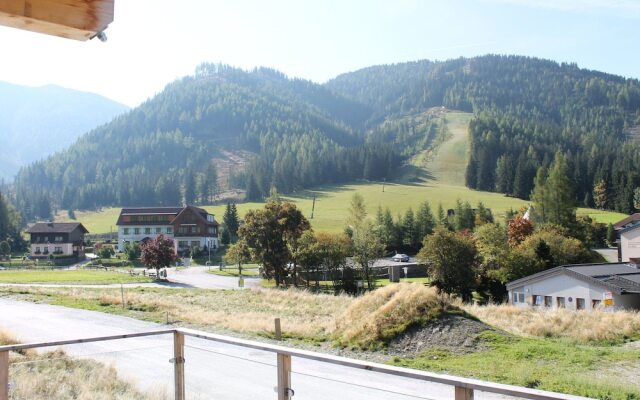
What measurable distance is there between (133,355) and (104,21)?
3.94 m

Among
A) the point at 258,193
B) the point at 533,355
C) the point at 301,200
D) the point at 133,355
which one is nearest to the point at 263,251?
the point at 533,355

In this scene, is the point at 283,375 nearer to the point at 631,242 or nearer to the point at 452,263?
the point at 452,263

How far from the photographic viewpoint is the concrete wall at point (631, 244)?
55562mm

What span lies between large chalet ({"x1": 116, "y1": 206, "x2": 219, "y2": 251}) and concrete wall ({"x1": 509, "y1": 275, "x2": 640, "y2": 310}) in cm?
6845

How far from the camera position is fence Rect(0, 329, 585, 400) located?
10.1ft

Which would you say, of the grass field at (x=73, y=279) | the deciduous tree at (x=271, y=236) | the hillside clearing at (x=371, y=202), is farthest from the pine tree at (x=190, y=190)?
the deciduous tree at (x=271, y=236)

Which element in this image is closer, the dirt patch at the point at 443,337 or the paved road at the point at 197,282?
the dirt patch at the point at 443,337

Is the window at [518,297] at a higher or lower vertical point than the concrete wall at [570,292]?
lower

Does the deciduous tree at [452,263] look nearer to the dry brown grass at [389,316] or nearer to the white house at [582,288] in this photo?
the white house at [582,288]

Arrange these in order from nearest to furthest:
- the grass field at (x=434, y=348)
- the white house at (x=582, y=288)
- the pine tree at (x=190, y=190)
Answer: the grass field at (x=434, y=348), the white house at (x=582, y=288), the pine tree at (x=190, y=190)

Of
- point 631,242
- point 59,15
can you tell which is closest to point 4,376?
point 59,15

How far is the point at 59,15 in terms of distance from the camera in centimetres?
318

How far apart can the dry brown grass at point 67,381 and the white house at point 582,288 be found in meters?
39.0

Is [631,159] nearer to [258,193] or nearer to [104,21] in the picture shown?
[258,193]
